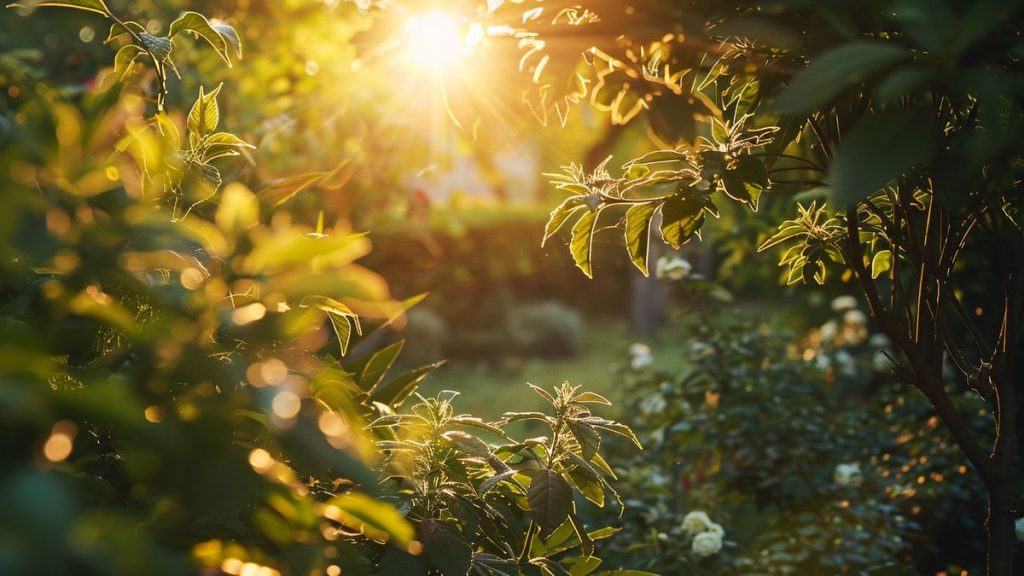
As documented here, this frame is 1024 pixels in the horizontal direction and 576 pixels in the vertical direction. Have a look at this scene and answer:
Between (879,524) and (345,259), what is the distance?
286cm

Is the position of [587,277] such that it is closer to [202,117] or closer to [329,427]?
[202,117]

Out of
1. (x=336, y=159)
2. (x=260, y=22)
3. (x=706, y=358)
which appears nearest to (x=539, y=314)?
(x=336, y=159)

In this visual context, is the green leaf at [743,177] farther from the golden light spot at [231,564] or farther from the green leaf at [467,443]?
the golden light spot at [231,564]

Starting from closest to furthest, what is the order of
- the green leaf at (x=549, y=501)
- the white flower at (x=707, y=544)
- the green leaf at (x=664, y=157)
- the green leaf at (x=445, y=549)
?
1. the green leaf at (x=445, y=549)
2. the green leaf at (x=549, y=501)
3. the green leaf at (x=664, y=157)
4. the white flower at (x=707, y=544)

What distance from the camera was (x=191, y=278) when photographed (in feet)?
2.96

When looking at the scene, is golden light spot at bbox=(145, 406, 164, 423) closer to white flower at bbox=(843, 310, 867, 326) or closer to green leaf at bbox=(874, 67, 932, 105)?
green leaf at bbox=(874, 67, 932, 105)

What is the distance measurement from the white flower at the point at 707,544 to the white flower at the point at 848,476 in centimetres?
68

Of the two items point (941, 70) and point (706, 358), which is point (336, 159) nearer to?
point (706, 358)

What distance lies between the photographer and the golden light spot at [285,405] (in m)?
0.68

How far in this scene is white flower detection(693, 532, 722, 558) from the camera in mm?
2633

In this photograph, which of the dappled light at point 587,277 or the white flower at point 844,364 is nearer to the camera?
the dappled light at point 587,277

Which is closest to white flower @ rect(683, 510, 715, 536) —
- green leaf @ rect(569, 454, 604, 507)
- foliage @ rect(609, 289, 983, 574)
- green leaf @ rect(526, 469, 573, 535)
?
foliage @ rect(609, 289, 983, 574)

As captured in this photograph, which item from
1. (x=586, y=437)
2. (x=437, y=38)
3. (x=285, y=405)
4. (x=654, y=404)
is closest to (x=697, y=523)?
(x=654, y=404)

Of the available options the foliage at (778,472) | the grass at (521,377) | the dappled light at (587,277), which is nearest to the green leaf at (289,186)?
the dappled light at (587,277)
